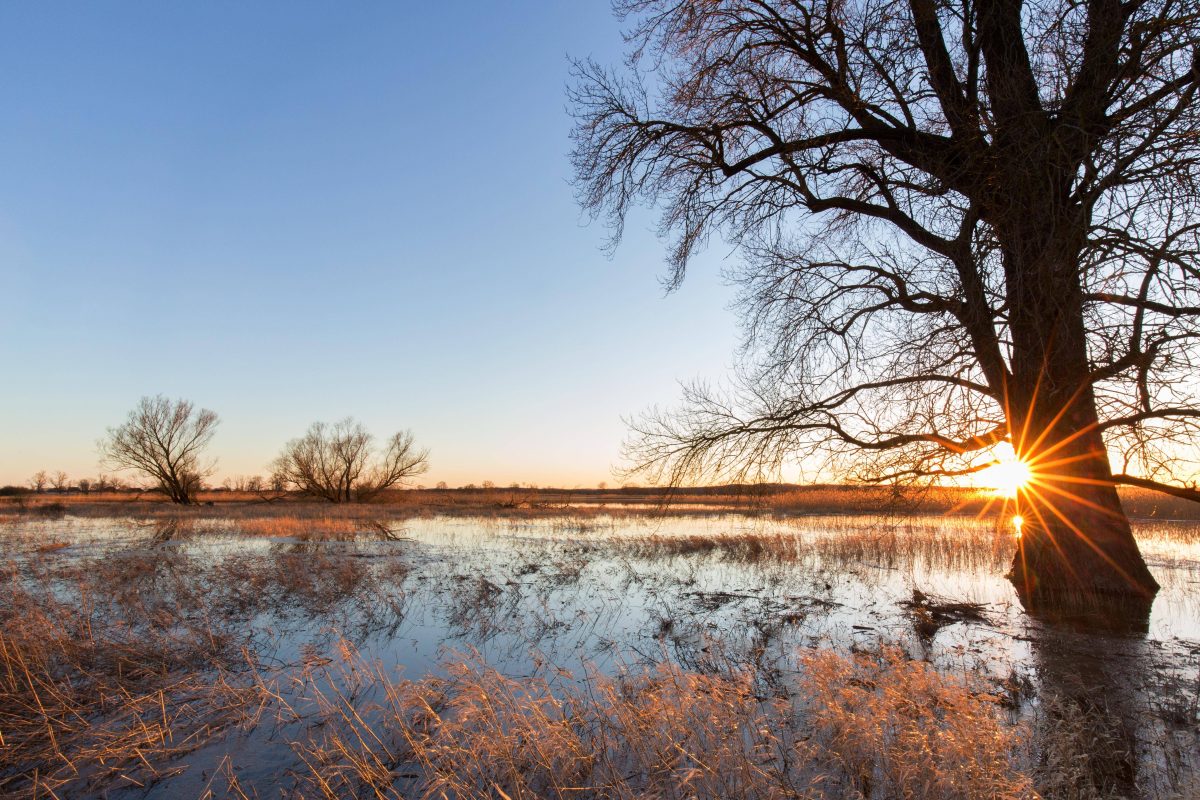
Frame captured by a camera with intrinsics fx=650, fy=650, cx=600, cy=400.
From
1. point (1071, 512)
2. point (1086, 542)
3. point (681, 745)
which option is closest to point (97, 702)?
point (681, 745)

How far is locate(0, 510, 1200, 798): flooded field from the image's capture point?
12.2 feet

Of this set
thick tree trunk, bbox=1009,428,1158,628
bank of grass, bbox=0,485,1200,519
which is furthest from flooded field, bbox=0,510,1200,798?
bank of grass, bbox=0,485,1200,519

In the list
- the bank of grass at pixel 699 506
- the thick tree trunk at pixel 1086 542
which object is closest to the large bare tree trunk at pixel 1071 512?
the thick tree trunk at pixel 1086 542

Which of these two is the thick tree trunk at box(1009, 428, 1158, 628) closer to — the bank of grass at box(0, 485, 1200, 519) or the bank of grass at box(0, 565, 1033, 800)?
the bank of grass at box(0, 485, 1200, 519)

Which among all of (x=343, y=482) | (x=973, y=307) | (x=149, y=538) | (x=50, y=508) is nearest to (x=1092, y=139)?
(x=973, y=307)

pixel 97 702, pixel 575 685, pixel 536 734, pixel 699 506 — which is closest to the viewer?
pixel 536 734

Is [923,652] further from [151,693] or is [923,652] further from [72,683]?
[72,683]

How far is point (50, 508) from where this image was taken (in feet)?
112

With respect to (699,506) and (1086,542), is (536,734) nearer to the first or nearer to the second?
(1086,542)

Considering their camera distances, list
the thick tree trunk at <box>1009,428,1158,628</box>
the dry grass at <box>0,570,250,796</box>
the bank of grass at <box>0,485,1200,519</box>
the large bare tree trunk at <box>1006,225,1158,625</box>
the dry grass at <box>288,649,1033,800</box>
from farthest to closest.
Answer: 1. the bank of grass at <box>0,485,1200,519</box>
2. the thick tree trunk at <box>1009,428,1158,628</box>
3. the large bare tree trunk at <box>1006,225,1158,625</box>
4. the dry grass at <box>0,570,250,796</box>
5. the dry grass at <box>288,649,1033,800</box>

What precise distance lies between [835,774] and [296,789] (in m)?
3.10

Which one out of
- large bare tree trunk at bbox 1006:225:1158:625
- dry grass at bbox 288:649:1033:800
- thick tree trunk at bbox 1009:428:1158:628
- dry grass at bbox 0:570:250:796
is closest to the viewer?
dry grass at bbox 288:649:1033:800

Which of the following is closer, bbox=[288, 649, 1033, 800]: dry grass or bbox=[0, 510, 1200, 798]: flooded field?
bbox=[288, 649, 1033, 800]: dry grass

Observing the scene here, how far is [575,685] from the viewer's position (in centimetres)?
538
